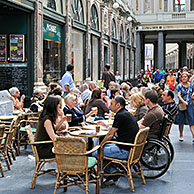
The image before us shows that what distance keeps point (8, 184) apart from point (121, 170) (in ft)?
5.49

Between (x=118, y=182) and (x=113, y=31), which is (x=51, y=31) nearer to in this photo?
(x=118, y=182)

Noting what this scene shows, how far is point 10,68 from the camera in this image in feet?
41.2

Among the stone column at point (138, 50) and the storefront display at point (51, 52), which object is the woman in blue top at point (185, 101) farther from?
the stone column at point (138, 50)

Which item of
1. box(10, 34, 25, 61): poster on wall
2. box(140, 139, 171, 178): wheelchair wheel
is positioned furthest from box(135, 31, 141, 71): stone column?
box(140, 139, 171, 178): wheelchair wheel

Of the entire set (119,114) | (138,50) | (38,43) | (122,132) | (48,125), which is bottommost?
(122,132)

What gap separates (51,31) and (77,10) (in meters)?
3.59

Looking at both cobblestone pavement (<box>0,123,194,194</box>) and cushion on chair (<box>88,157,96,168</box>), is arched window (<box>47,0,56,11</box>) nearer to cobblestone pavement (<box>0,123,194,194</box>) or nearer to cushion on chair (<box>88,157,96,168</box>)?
cobblestone pavement (<box>0,123,194,194</box>)

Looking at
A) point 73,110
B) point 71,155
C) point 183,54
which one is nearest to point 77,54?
point 73,110

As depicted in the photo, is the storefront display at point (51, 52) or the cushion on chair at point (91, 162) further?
the storefront display at point (51, 52)

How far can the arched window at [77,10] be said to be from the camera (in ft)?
55.5

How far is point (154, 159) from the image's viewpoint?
631cm

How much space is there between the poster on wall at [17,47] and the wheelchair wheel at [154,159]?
24.0 ft

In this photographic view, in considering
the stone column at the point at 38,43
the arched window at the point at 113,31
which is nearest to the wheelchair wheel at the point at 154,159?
the stone column at the point at 38,43

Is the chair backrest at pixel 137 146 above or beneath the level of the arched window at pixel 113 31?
beneath
